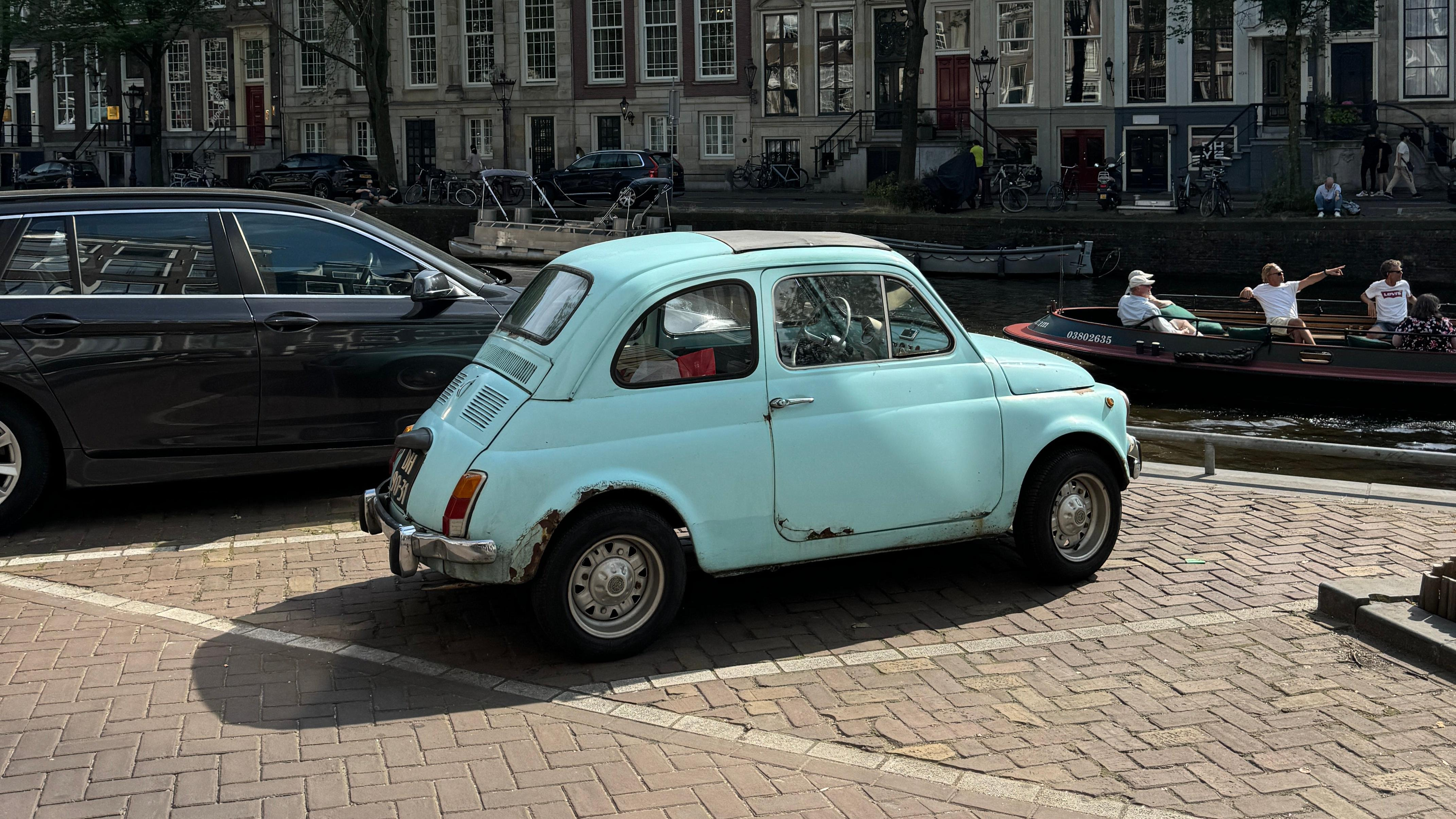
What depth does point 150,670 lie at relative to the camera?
576cm

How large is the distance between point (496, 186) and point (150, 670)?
120 feet

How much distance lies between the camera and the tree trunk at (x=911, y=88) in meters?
35.0

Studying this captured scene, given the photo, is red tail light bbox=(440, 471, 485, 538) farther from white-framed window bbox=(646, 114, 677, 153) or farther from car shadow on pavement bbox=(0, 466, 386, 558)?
white-framed window bbox=(646, 114, 677, 153)

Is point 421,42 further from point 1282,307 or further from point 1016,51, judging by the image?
point 1282,307

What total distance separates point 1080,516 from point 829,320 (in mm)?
1611

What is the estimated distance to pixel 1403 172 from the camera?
3519 centimetres

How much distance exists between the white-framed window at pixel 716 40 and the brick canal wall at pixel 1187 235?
41.7 ft

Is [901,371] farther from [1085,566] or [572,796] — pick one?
[572,796]

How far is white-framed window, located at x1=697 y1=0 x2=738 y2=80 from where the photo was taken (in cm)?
4644

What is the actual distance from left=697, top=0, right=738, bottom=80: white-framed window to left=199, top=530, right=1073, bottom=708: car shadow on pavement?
134ft

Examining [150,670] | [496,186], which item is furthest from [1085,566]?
[496,186]

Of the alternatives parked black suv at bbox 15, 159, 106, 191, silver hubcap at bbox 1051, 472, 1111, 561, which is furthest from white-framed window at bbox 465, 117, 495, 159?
silver hubcap at bbox 1051, 472, 1111, 561

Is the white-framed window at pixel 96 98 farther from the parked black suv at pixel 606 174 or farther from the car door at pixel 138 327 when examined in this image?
the car door at pixel 138 327

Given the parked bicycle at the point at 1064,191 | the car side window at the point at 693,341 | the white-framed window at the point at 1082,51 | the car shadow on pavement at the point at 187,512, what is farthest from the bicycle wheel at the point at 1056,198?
the car side window at the point at 693,341
